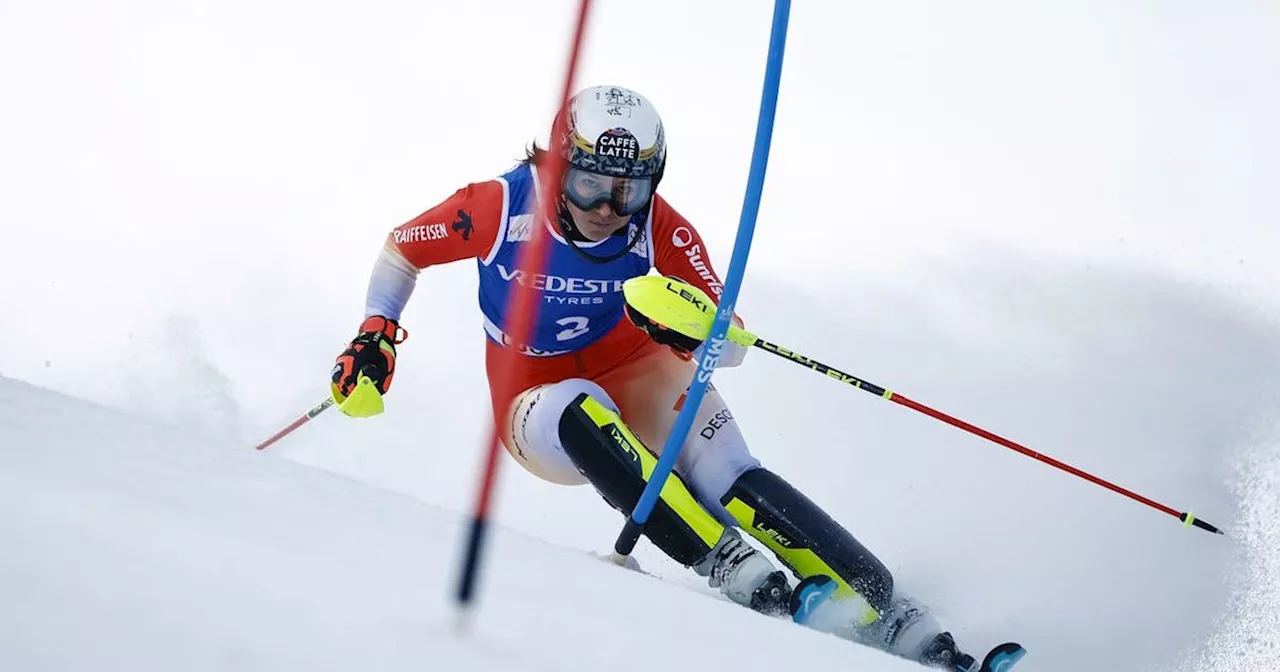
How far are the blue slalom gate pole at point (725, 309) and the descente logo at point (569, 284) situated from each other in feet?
1.82

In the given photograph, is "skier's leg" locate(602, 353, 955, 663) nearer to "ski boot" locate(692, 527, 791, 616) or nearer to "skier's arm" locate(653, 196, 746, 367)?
"ski boot" locate(692, 527, 791, 616)

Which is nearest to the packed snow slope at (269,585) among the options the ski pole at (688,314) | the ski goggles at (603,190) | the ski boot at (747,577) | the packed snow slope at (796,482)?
the packed snow slope at (796,482)

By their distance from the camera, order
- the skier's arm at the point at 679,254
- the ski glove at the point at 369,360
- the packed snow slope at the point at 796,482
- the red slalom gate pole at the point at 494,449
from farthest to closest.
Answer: the skier's arm at the point at 679,254, the ski glove at the point at 369,360, the red slalom gate pole at the point at 494,449, the packed snow slope at the point at 796,482

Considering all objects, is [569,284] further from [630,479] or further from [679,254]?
[630,479]

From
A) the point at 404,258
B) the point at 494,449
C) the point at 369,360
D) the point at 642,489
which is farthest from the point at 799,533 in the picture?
the point at 494,449

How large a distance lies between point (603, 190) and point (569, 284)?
32 cm

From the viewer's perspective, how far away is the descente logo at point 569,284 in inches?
A: 121

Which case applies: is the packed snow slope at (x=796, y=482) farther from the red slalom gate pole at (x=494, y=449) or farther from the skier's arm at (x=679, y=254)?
the skier's arm at (x=679, y=254)

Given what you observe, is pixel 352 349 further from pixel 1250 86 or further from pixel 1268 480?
pixel 1250 86

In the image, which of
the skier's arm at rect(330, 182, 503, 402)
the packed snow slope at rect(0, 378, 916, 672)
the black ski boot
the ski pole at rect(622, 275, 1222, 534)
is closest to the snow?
the packed snow slope at rect(0, 378, 916, 672)

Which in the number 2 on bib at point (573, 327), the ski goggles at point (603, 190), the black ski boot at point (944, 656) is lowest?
the black ski boot at point (944, 656)

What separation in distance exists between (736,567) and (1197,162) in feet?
16.9

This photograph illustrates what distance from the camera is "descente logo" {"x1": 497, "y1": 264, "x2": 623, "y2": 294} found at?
306cm

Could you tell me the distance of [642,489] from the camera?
2.66 meters
